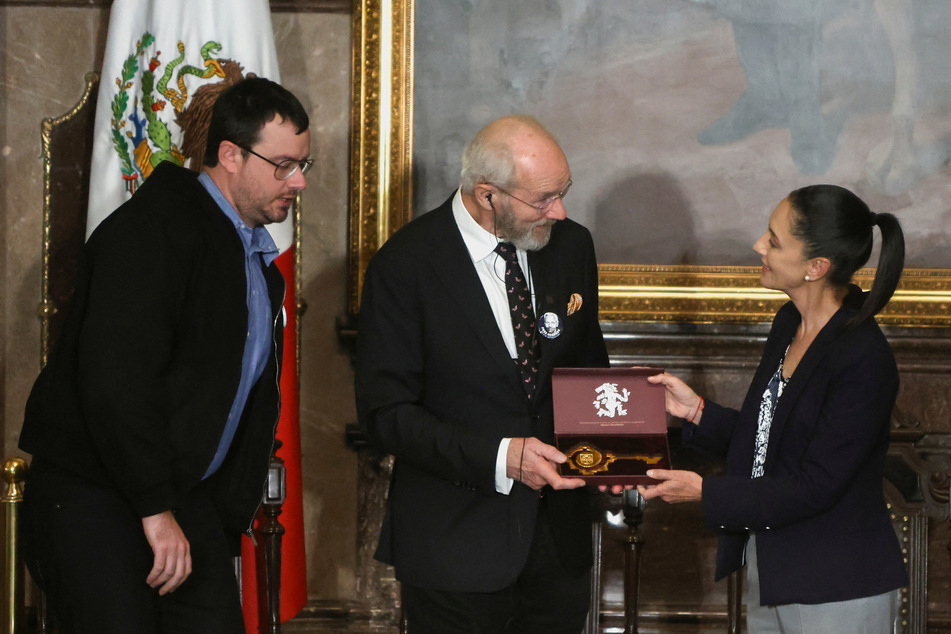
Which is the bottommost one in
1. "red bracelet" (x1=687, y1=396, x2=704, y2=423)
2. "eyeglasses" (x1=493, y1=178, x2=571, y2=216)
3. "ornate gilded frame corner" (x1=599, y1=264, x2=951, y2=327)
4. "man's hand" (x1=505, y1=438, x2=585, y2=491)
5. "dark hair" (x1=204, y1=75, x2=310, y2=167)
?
"man's hand" (x1=505, y1=438, x2=585, y2=491)

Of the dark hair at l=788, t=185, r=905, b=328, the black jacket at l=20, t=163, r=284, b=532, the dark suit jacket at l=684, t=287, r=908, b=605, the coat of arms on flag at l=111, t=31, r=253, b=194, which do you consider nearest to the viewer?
the black jacket at l=20, t=163, r=284, b=532

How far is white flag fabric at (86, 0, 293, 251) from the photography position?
3.78 meters

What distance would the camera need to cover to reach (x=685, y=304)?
4.21 metres

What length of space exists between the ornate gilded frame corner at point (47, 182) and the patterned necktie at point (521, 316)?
2.27m

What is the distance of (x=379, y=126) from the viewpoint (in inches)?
164

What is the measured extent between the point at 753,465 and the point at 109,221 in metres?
1.64

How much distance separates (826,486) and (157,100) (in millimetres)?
2682

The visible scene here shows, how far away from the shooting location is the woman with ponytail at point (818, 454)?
7.83ft

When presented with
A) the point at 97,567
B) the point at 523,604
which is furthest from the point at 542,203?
the point at 97,567

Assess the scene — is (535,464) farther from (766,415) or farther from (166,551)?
(166,551)

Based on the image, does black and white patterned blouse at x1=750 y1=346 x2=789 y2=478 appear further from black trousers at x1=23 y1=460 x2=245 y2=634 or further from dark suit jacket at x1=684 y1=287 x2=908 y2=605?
black trousers at x1=23 y1=460 x2=245 y2=634

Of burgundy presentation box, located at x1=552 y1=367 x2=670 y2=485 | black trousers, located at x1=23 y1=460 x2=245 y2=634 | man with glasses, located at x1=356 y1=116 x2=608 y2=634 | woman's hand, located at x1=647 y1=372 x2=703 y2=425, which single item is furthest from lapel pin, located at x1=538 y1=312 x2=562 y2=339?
black trousers, located at x1=23 y1=460 x2=245 y2=634

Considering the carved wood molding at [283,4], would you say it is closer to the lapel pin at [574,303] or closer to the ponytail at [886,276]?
the lapel pin at [574,303]

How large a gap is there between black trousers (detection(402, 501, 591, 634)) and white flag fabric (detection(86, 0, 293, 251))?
5.76 feet
